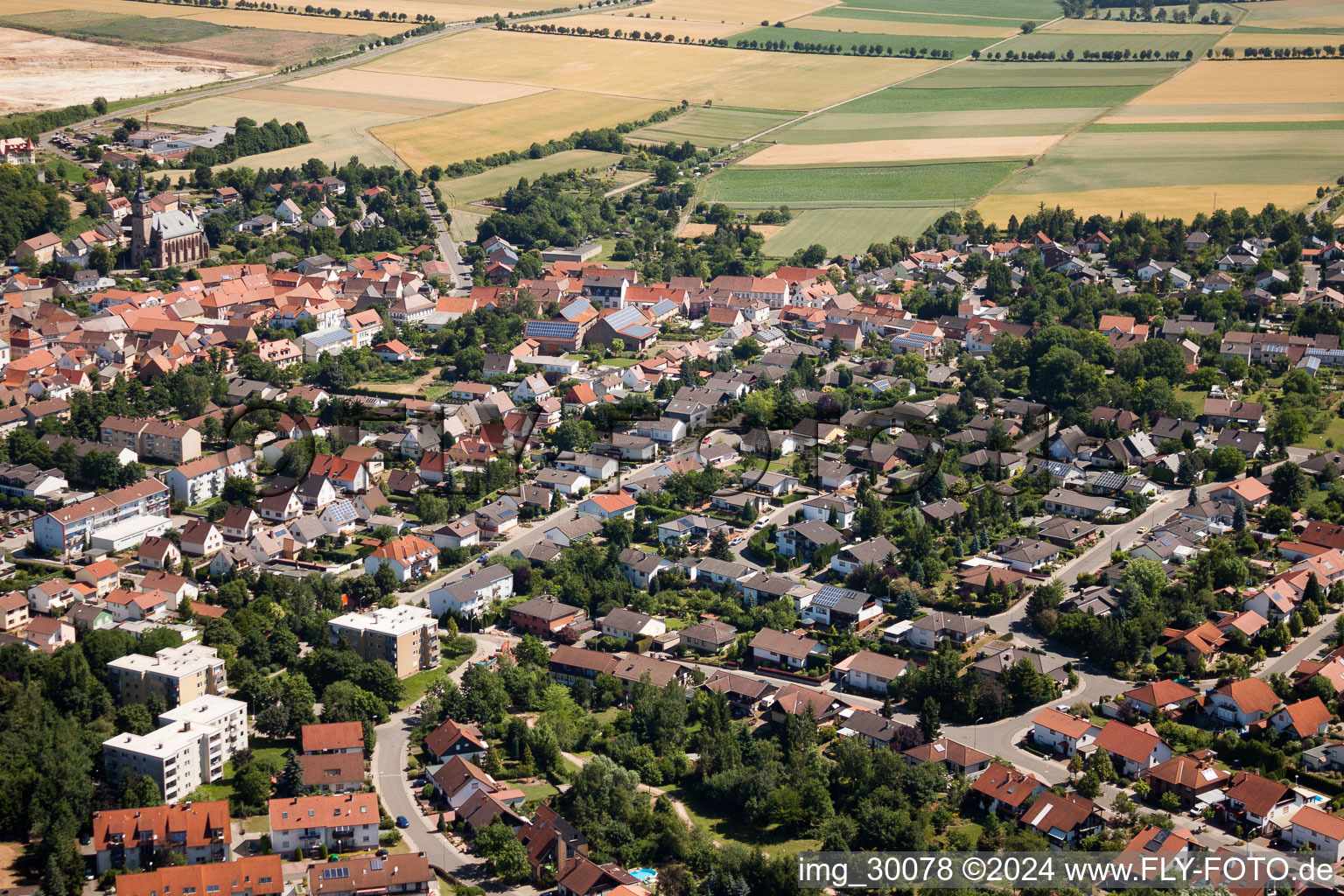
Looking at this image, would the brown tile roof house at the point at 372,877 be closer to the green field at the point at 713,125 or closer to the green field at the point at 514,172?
the green field at the point at 514,172

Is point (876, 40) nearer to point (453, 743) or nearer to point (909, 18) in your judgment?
point (909, 18)

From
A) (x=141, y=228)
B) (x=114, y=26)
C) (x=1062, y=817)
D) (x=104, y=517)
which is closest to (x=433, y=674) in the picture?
(x=104, y=517)

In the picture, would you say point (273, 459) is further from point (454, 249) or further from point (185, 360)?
point (454, 249)

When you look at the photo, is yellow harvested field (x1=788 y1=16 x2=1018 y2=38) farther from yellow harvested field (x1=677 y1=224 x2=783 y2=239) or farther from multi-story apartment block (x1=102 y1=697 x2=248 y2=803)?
multi-story apartment block (x1=102 y1=697 x2=248 y2=803)

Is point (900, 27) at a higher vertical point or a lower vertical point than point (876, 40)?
higher

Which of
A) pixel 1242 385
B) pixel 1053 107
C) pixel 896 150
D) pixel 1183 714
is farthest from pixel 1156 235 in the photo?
pixel 1183 714

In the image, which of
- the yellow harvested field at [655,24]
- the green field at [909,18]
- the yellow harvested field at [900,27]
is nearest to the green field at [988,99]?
→ the yellow harvested field at [900,27]
